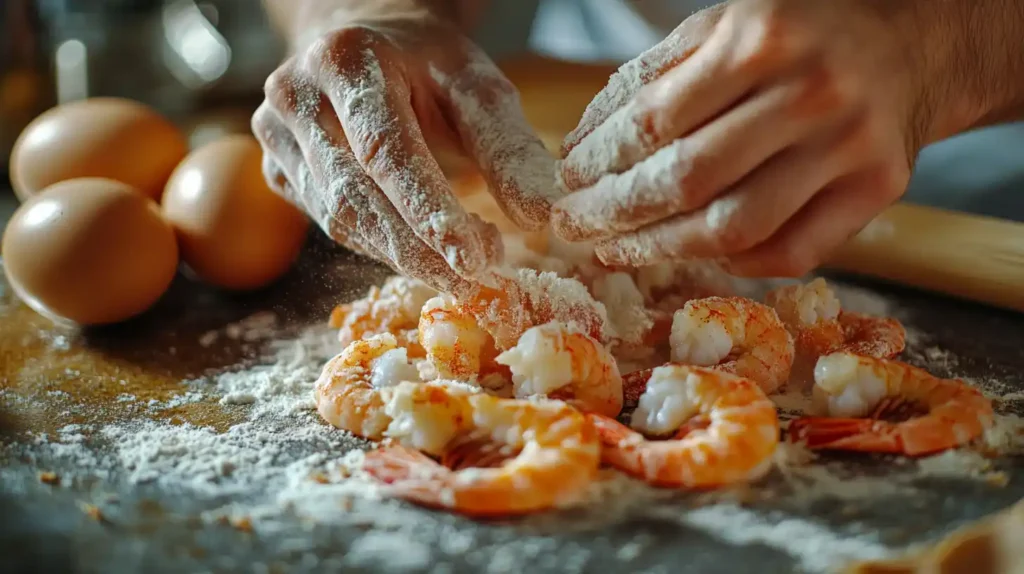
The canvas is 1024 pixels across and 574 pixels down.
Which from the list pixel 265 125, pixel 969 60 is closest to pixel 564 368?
pixel 265 125

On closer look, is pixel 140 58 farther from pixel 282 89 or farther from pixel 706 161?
pixel 706 161

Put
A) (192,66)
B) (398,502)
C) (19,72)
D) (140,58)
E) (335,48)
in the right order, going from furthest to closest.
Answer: (192,66)
(140,58)
(19,72)
(335,48)
(398,502)

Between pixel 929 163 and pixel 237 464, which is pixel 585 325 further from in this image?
pixel 929 163

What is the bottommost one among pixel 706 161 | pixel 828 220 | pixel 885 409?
pixel 885 409

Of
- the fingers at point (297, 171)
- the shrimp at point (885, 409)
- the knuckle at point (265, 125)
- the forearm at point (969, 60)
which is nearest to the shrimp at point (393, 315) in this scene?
the fingers at point (297, 171)

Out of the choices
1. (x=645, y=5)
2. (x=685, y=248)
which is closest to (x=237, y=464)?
(x=685, y=248)

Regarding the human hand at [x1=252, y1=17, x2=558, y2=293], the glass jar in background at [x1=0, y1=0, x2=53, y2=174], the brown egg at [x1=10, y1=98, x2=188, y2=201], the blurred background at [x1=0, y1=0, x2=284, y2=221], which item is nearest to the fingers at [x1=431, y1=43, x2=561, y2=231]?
the human hand at [x1=252, y1=17, x2=558, y2=293]
